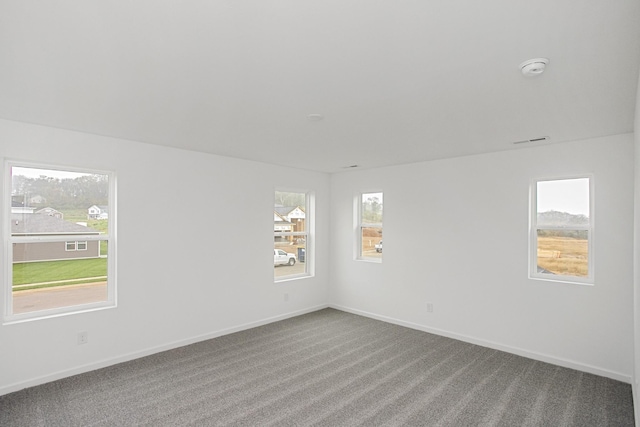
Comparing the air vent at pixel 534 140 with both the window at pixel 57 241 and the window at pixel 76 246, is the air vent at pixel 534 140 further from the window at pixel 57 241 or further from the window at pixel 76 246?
the window at pixel 76 246

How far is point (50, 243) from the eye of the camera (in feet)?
11.5

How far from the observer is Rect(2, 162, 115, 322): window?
3.29m

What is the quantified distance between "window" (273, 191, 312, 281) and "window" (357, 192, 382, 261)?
2.91ft

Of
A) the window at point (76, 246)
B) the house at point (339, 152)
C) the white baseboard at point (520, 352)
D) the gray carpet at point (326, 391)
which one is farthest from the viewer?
the window at point (76, 246)

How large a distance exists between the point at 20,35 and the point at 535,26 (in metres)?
2.45

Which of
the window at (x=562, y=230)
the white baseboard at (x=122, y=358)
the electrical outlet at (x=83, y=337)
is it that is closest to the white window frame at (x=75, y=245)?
the electrical outlet at (x=83, y=337)

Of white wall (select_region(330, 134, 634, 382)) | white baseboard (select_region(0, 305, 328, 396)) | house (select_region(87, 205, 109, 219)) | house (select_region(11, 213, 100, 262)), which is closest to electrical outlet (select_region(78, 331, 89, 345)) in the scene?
white baseboard (select_region(0, 305, 328, 396))

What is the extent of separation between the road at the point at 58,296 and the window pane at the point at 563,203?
5024 millimetres

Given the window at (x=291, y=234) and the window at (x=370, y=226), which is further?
the window at (x=370, y=226)

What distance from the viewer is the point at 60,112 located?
2.94m

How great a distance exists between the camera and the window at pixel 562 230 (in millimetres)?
3805

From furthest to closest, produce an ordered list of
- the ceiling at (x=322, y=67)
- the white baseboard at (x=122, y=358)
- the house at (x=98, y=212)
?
1. the house at (x=98, y=212)
2. the white baseboard at (x=122, y=358)
3. the ceiling at (x=322, y=67)

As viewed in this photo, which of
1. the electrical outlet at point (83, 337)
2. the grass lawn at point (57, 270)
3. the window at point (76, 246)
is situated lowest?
the electrical outlet at point (83, 337)

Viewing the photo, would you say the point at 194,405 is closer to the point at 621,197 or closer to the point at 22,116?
the point at 22,116
